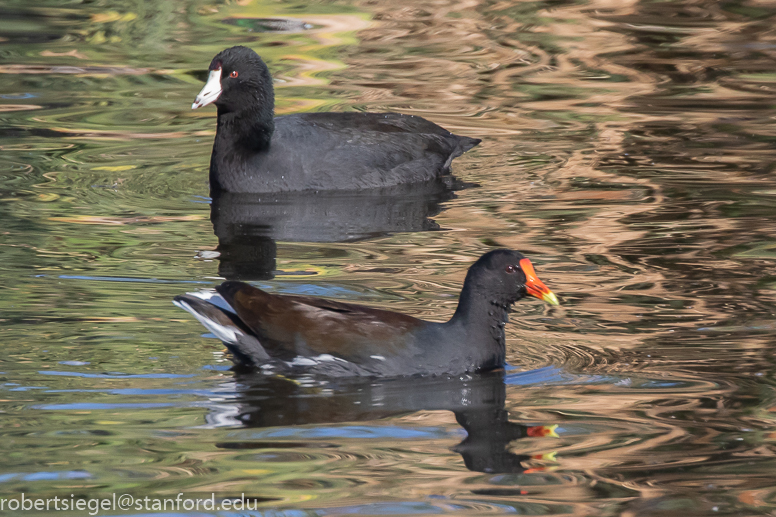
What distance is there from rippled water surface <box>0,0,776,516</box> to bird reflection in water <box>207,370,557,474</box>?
0.02 meters

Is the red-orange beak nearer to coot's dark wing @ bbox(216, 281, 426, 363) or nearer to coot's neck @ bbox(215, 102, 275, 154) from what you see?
coot's dark wing @ bbox(216, 281, 426, 363)

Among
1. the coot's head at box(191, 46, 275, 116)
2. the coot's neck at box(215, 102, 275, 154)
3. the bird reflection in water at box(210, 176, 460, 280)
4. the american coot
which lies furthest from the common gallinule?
the coot's head at box(191, 46, 275, 116)

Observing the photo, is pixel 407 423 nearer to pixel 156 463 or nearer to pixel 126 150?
pixel 156 463

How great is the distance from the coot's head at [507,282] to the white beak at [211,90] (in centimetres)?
453

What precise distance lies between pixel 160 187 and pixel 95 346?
414 cm

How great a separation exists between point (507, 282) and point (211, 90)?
471cm

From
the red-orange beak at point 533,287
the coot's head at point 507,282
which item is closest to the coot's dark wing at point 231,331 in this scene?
the coot's head at point 507,282

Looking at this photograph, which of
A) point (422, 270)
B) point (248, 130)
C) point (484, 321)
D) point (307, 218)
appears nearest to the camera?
point (484, 321)

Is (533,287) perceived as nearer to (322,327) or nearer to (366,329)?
(366,329)

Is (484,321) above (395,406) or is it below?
above

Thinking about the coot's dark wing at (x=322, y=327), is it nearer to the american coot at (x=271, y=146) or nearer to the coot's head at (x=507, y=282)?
the coot's head at (x=507, y=282)

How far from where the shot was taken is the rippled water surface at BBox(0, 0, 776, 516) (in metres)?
5.25

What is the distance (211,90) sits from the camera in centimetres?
1038

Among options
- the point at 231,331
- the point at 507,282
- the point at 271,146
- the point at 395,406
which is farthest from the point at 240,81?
the point at 395,406
